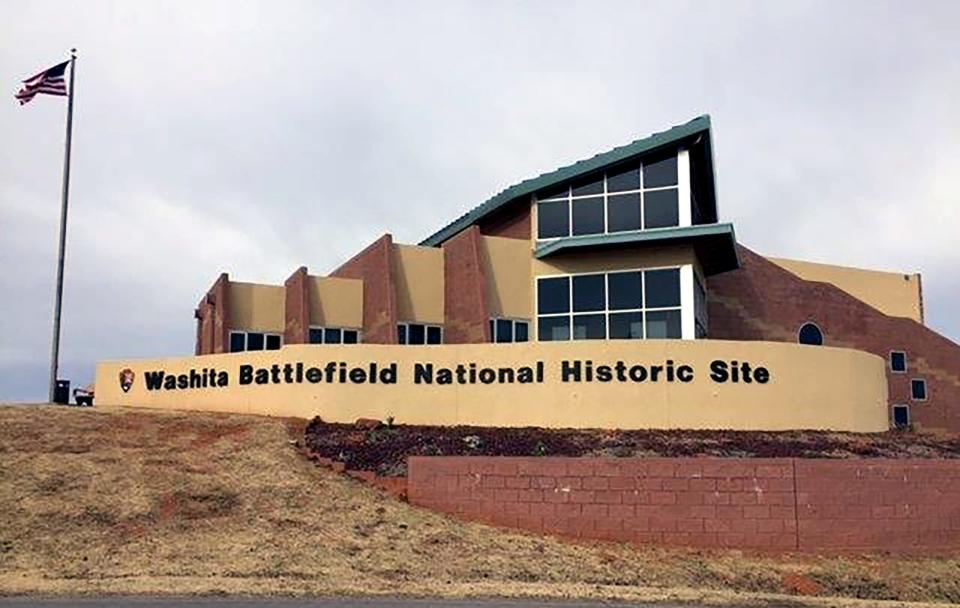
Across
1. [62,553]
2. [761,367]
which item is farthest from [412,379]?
A: [62,553]

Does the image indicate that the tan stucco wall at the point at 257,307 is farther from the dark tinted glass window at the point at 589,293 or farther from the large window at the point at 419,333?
the dark tinted glass window at the point at 589,293

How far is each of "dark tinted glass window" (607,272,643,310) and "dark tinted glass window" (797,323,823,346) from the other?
34.6 feet

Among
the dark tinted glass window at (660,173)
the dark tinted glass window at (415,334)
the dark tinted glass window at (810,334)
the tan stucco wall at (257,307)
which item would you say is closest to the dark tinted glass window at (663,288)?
the dark tinted glass window at (660,173)

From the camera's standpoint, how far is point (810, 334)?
37500mm

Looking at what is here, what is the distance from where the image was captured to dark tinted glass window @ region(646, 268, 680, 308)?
29.2 meters

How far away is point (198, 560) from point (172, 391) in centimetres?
1290

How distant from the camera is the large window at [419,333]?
32.3 metres

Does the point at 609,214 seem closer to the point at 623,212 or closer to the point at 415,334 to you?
the point at 623,212

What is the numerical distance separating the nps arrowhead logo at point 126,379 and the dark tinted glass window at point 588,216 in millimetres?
13991

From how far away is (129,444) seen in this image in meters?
21.1

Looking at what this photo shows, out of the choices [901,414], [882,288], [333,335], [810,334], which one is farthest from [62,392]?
[882,288]

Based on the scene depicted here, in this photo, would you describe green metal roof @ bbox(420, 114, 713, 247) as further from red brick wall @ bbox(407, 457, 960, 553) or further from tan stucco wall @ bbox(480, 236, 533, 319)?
red brick wall @ bbox(407, 457, 960, 553)

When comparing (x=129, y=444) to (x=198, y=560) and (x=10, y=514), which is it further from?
(x=198, y=560)

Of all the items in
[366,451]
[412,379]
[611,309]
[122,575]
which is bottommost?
[122,575]
